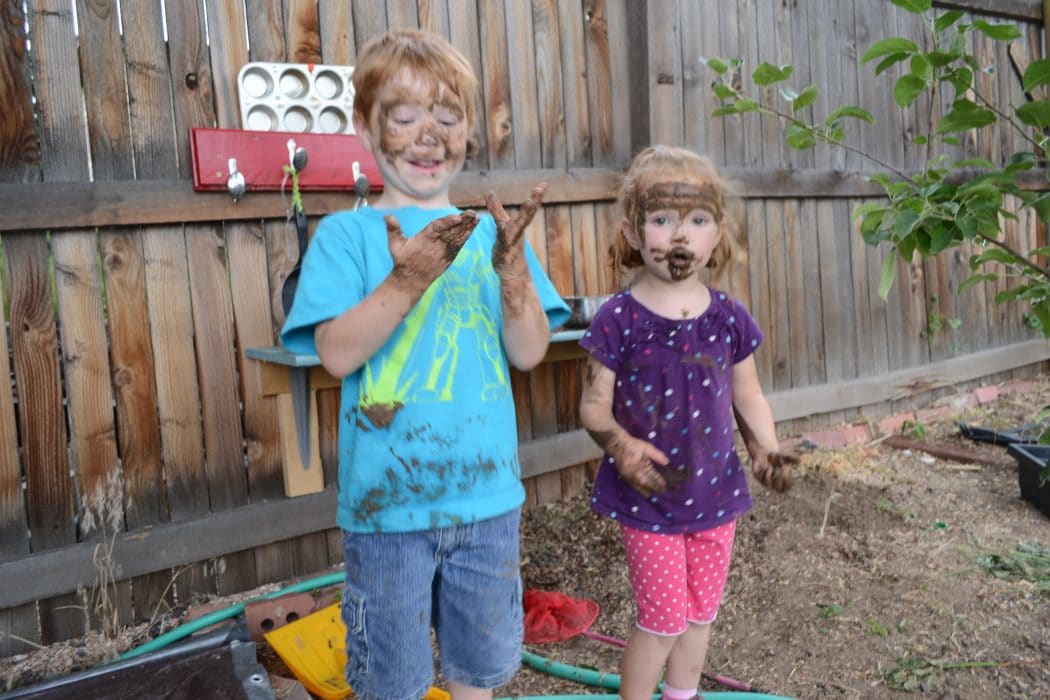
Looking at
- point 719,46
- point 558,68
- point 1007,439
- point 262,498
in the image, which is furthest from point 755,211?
point 262,498

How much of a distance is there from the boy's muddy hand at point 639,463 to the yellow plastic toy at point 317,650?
83 cm

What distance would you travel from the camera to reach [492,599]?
1.45 metres

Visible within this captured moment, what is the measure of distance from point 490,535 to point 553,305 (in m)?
0.48

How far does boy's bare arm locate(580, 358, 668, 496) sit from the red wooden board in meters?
1.36

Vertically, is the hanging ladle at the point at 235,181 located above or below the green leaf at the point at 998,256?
above

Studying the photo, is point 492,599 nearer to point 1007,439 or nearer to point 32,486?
point 32,486

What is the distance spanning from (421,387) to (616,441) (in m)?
0.44

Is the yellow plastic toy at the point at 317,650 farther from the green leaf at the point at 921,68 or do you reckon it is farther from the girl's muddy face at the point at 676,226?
the green leaf at the point at 921,68

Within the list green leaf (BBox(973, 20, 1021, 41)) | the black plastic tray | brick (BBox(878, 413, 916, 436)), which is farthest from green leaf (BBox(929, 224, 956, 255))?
brick (BBox(878, 413, 916, 436))

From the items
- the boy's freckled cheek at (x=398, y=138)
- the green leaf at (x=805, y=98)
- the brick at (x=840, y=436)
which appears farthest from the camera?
the brick at (x=840, y=436)

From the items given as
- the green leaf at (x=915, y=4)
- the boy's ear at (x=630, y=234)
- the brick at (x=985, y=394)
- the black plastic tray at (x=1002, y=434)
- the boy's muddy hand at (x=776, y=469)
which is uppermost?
the green leaf at (x=915, y=4)

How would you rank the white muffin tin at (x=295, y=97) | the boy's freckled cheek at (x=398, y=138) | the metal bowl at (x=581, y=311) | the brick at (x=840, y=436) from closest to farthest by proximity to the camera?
the boy's freckled cheek at (x=398, y=138) → the white muffin tin at (x=295, y=97) → the metal bowl at (x=581, y=311) → the brick at (x=840, y=436)

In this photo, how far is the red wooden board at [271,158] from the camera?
2492 mm

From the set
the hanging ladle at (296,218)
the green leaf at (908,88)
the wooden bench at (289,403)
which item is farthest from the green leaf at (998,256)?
the hanging ladle at (296,218)
